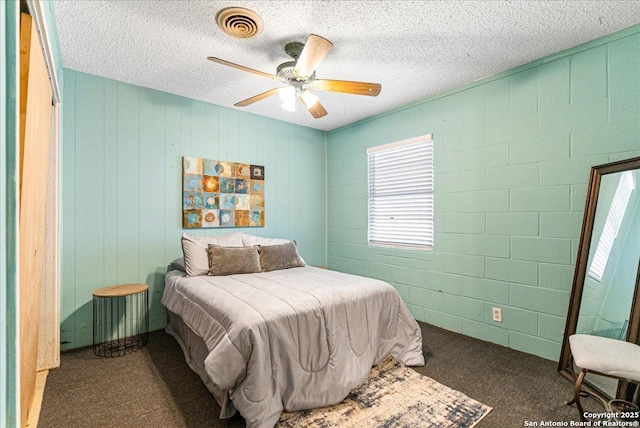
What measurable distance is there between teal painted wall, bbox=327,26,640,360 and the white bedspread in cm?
94

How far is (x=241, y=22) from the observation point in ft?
6.82

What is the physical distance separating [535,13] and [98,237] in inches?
156

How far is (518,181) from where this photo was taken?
9.04 feet

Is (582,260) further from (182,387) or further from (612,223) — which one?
(182,387)

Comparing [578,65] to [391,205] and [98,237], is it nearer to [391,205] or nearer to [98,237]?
[391,205]

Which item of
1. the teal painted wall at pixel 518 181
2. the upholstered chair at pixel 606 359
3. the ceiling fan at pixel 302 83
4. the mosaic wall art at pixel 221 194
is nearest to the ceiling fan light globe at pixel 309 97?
the ceiling fan at pixel 302 83

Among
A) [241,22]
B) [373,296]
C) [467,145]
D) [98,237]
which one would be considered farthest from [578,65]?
[98,237]

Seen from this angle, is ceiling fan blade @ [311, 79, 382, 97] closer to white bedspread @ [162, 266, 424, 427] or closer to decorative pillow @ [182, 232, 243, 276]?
white bedspread @ [162, 266, 424, 427]

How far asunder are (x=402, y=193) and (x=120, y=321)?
10.9 ft

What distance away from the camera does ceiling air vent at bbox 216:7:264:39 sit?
6.53ft

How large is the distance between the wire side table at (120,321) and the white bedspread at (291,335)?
58 cm

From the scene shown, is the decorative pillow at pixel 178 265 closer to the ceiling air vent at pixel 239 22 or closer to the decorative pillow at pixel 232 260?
the decorative pillow at pixel 232 260

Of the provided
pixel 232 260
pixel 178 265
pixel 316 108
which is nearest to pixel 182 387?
pixel 232 260

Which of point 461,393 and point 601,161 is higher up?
point 601,161
